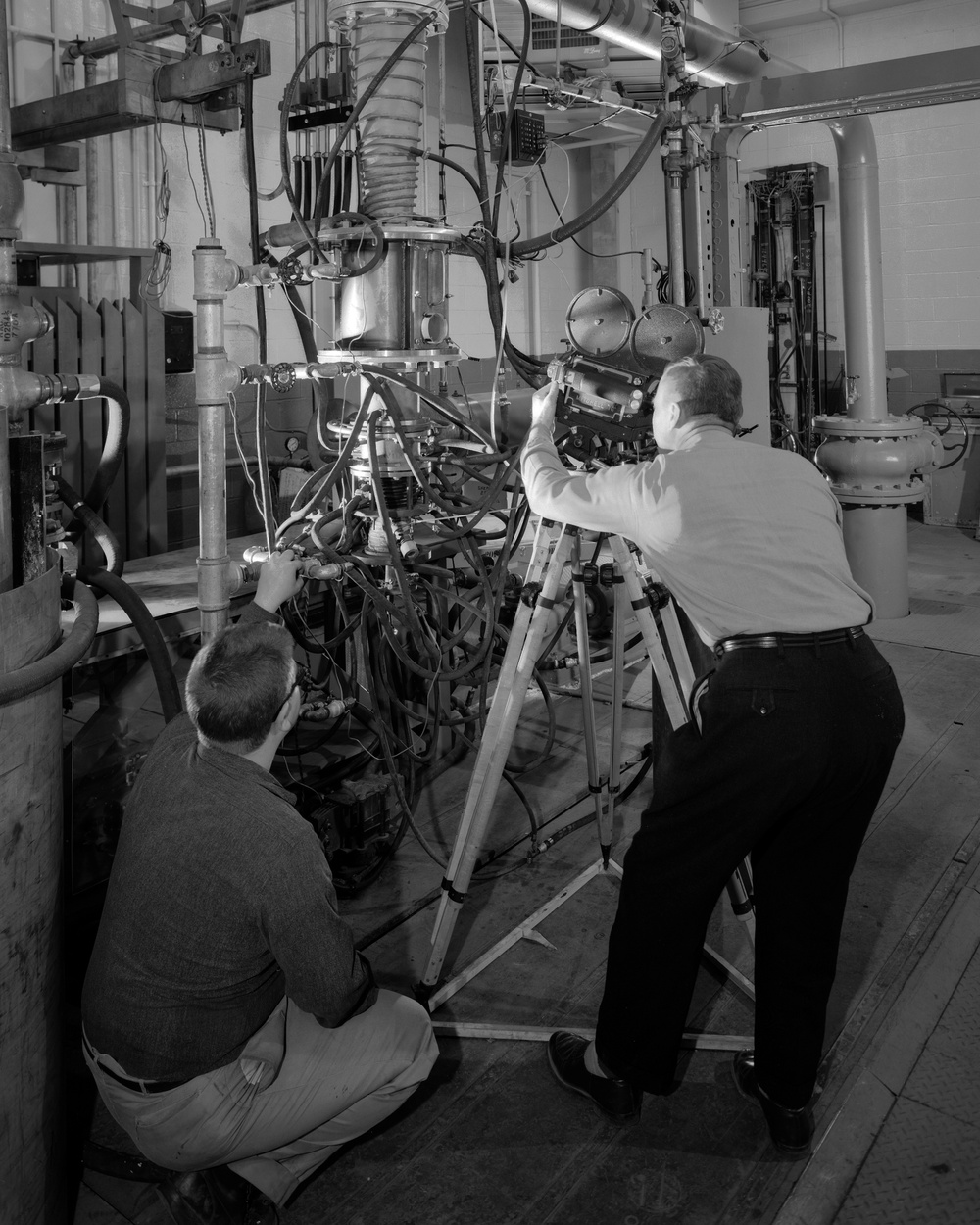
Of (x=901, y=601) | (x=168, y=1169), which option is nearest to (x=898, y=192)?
(x=901, y=601)

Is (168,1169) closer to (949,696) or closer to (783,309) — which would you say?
(949,696)

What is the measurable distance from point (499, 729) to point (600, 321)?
3.04ft

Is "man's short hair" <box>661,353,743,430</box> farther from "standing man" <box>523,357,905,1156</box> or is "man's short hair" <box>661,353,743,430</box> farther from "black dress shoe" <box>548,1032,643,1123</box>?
"black dress shoe" <box>548,1032,643,1123</box>

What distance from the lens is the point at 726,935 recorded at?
2496 millimetres

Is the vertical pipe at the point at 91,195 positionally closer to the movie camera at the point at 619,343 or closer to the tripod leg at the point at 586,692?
the movie camera at the point at 619,343

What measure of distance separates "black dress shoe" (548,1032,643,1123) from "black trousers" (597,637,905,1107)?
0.21ft

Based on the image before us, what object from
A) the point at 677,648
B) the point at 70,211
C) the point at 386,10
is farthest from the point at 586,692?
the point at 70,211

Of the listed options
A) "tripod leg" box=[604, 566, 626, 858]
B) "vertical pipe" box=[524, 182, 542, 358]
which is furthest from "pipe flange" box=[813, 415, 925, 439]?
"vertical pipe" box=[524, 182, 542, 358]

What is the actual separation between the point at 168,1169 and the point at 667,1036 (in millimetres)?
818

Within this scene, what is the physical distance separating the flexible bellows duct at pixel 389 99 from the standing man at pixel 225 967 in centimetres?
125

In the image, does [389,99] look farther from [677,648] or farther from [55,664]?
[55,664]

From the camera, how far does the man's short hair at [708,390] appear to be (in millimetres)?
1851

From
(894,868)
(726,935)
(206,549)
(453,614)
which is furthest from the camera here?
(453,614)

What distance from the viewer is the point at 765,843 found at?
179cm
